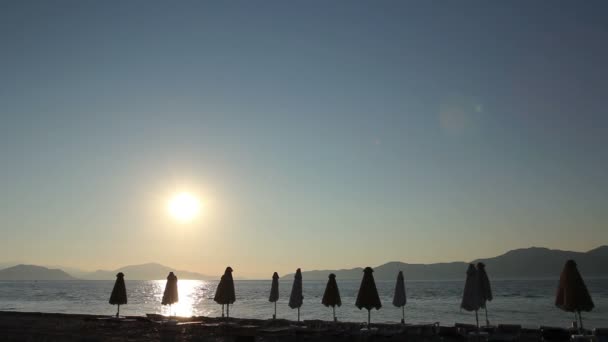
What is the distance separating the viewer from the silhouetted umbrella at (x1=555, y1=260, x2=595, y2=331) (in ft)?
59.9

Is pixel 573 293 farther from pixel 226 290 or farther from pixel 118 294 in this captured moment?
pixel 118 294

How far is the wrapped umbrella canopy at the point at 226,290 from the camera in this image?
27016mm

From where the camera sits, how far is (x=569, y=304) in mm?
18375

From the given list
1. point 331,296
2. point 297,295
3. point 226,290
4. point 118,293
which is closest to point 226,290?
point 226,290

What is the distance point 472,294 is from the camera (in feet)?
68.7

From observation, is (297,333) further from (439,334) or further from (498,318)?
(498,318)

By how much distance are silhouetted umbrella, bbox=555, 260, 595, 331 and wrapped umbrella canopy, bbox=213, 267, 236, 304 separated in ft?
55.3

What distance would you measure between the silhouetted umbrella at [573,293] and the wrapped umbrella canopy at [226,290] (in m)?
16.9

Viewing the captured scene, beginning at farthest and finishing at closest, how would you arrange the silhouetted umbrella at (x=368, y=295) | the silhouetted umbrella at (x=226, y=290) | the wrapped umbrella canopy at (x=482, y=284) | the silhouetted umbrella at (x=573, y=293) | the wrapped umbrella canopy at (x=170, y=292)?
the wrapped umbrella canopy at (x=170, y=292) → the silhouetted umbrella at (x=226, y=290) → the silhouetted umbrella at (x=368, y=295) → the wrapped umbrella canopy at (x=482, y=284) → the silhouetted umbrella at (x=573, y=293)

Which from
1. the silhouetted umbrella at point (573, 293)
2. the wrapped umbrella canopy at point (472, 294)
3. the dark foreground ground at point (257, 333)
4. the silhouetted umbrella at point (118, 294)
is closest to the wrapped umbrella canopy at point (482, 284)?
the wrapped umbrella canopy at point (472, 294)

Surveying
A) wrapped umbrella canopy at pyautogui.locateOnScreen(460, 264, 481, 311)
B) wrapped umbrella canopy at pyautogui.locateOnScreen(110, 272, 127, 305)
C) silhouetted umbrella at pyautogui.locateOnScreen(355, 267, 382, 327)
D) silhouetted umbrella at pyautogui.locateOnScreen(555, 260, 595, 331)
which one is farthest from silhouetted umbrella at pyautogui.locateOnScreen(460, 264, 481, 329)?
wrapped umbrella canopy at pyautogui.locateOnScreen(110, 272, 127, 305)

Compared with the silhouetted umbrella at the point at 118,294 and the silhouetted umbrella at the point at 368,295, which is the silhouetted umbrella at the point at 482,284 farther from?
the silhouetted umbrella at the point at 118,294

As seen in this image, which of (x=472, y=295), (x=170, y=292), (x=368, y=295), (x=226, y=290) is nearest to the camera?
(x=472, y=295)

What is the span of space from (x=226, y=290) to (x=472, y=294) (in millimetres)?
13696
